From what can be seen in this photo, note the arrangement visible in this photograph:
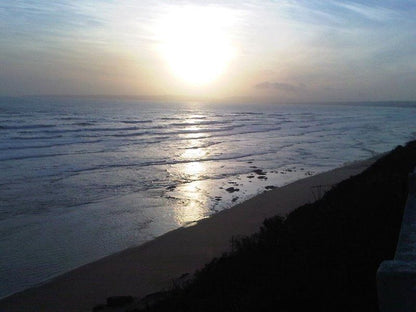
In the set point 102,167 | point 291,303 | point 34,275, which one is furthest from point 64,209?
point 291,303

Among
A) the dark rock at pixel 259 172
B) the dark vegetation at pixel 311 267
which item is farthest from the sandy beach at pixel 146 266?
the dark rock at pixel 259 172

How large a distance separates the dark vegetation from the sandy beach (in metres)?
1.82

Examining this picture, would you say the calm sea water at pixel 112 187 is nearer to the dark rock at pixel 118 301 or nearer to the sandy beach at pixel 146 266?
the sandy beach at pixel 146 266

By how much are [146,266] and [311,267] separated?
4715mm

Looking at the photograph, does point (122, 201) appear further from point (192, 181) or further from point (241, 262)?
point (241, 262)

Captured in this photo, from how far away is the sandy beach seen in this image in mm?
7512

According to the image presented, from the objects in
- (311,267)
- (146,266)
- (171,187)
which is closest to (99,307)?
(146,266)

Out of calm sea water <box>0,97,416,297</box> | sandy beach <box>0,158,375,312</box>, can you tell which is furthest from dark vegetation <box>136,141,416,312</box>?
calm sea water <box>0,97,416,297</box>

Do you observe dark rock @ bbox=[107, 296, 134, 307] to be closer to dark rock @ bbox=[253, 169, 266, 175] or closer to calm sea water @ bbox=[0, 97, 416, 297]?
calm sea water @ bbox=[0, 97, 416, 297]

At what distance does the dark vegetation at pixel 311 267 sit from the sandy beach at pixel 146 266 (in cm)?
182

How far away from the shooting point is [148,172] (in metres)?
20.8

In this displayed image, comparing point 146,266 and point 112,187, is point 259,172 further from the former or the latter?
point 146,266

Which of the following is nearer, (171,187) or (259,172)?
(171,187)

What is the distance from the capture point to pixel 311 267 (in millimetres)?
5078
